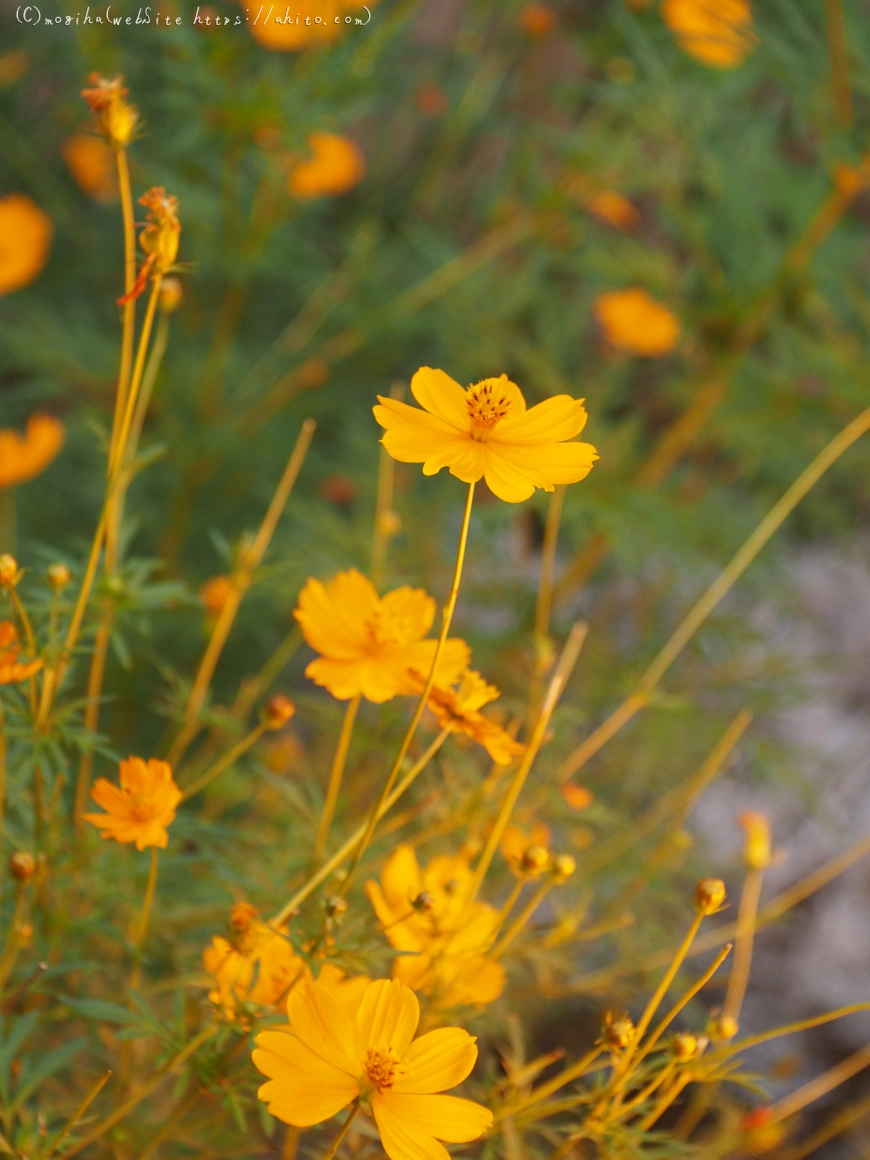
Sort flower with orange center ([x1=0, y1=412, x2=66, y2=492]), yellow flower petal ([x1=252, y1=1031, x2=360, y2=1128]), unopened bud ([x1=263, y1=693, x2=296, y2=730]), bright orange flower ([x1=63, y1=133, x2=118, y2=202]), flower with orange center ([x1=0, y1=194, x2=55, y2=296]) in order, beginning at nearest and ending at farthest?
yellow flower petal ([x1=252, y1=1031, x2=360, y2=1128]), unopened bud ([x1=263, y1=693, x2=296, y2=730]), flower with orange center ([x1=0, y1=412, x2=66, y2=492]), flower with orange center ([x1=0, y1=194, x2=55, y2=296]), bright orange flower ([x1=63, y1=133, x2=118, y2=202])

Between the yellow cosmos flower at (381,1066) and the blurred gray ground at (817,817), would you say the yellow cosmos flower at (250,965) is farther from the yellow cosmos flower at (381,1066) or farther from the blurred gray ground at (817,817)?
the blurred gray ground at (817,817)

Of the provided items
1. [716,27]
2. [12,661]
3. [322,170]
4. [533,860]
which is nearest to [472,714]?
[533,860]

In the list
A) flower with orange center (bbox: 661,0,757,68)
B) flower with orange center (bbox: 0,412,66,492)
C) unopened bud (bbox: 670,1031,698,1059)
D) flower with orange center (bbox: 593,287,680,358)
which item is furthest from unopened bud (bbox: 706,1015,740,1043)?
flower with orange center (bbox: 593,287,680,358)

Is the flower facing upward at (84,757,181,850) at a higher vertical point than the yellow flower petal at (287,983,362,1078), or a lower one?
higher

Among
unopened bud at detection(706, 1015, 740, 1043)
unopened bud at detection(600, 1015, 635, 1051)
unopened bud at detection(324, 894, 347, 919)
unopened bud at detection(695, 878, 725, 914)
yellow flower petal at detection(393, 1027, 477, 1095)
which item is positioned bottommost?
unopened bud at detection(706, 1015, 740, 1043)

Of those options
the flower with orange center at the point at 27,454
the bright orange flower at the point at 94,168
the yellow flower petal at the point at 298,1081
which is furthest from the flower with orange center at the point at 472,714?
the bright orange flower at the point at 94,168

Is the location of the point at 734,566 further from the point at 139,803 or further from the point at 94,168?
the point at 94,168

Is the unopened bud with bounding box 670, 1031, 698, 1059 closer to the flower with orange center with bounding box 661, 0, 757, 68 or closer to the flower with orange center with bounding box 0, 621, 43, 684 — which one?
the flower with orange center with bounding box 0, 621, 43, 684

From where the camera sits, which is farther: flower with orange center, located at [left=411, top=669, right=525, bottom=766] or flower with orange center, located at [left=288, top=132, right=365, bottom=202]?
flower with orange center, located at [left=288, top=132, right=365, bottom=202]
